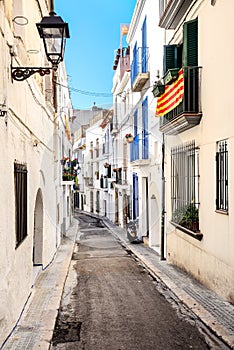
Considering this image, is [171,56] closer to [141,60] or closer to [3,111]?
[141,60]

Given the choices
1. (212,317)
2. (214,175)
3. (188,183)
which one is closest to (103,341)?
(212,317)

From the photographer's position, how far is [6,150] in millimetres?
6008

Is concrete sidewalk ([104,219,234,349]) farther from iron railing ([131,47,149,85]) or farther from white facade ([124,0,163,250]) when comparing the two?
iron railing ([131,47,149,85])

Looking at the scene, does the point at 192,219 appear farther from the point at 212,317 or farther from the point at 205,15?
the point at 205,15

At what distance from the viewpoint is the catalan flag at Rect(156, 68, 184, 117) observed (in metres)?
10.2

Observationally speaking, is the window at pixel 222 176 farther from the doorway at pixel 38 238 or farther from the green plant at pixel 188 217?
the doorway at pixel 38 238

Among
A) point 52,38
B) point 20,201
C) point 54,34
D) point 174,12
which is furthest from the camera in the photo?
point 174,12

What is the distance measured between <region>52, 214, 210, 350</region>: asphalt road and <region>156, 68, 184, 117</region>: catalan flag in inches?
172

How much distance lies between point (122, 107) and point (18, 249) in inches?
879

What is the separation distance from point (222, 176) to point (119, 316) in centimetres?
326

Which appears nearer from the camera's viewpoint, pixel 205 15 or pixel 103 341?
pixel 103 341

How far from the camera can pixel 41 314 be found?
746 centimetres

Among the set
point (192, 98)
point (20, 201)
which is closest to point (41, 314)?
point (20, 201)

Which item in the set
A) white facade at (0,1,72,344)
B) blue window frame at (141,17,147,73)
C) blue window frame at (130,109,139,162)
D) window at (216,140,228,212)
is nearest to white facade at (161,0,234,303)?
window at (216,140,228,212)
